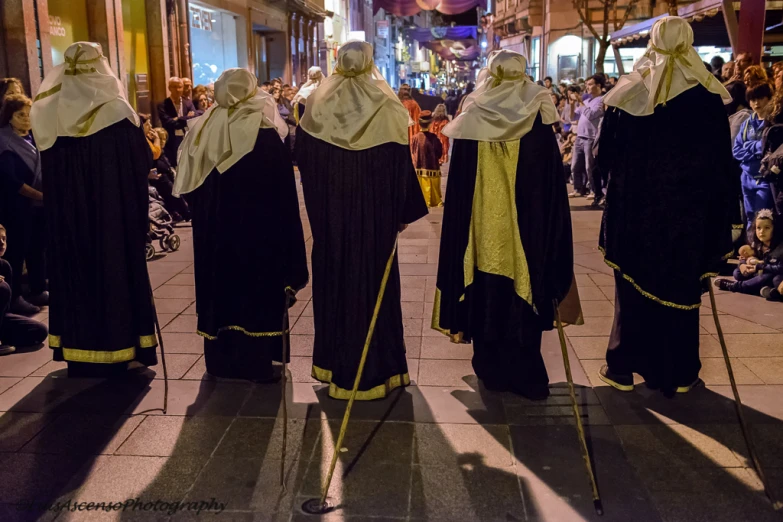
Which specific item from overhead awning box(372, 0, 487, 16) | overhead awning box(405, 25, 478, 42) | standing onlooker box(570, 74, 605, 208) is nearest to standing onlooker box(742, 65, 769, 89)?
standing onlooker box(570, 74, 605, 208)

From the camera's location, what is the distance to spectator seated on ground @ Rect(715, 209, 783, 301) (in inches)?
261

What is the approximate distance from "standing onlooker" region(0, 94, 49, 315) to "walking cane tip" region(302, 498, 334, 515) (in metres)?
4.01

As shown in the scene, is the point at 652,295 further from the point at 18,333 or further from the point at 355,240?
the point at 18,333

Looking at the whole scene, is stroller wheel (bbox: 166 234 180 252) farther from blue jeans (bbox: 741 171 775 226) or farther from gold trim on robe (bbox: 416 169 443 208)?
blue jeans (bbox: 741 171 775 226)

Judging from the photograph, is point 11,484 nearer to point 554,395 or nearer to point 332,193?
point 332,193

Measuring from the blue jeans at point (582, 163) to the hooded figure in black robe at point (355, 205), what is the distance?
7.81 metres

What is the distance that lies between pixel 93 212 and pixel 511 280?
2.51 meters

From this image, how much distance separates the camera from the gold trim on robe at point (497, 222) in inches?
175

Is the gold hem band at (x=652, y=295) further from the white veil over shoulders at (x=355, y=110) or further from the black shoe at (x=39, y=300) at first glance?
the black shoe at (x=39, y=300)

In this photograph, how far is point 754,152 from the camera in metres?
7.39

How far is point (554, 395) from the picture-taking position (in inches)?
184

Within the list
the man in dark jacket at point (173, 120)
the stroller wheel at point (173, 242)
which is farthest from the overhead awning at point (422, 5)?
the stroller wheel at point (173, 242)

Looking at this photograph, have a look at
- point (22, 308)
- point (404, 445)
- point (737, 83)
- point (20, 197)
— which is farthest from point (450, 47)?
point (404, 445)

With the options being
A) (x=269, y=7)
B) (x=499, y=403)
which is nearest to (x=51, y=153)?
(x=499, y=403)
